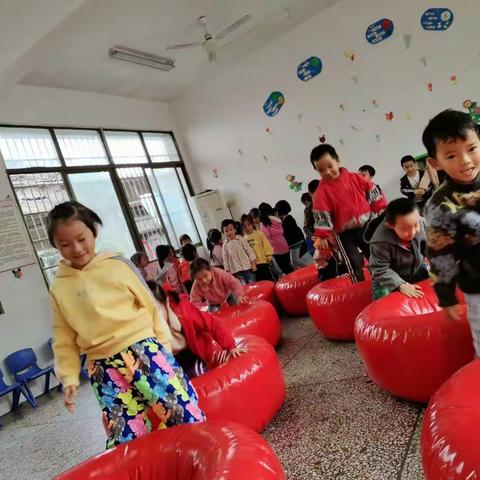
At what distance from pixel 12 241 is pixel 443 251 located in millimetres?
4947

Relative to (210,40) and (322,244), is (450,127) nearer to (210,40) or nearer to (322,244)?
(322,244)

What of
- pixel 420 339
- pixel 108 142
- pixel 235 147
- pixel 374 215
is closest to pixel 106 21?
pixel 108 142

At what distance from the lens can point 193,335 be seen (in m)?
2.28

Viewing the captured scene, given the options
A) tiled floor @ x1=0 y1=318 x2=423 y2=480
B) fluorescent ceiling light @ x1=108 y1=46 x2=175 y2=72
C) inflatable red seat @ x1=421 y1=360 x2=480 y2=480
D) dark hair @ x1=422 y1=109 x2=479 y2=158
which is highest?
fluorescent ceiling light @ x1=108 y1=46 x2=175 y2=72

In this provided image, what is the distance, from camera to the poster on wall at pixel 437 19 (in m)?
5.96

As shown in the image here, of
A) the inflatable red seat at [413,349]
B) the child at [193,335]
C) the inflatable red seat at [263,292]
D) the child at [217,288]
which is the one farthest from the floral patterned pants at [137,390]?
the inflatable red seat at [263,292]

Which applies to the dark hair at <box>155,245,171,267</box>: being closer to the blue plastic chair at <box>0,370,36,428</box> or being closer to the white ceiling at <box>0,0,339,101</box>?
the blue plastic chair at <box>0,370,36,428</box>

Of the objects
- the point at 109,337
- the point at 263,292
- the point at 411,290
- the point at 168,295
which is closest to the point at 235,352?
the point at 168,295

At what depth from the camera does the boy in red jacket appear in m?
3.11

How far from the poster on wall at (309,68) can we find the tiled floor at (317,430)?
4.87 meters

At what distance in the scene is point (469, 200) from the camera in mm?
1424

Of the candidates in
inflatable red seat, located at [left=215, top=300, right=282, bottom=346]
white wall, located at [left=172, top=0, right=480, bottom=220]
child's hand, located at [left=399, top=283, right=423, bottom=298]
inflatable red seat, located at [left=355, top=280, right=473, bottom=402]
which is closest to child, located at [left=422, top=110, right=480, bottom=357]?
inflatable red seat, located at [left=355, top=280, right=473, bottom=402]

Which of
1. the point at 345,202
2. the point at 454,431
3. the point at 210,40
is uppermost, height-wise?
the point at 210,40

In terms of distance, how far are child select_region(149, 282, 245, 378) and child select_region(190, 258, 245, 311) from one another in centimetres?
120
